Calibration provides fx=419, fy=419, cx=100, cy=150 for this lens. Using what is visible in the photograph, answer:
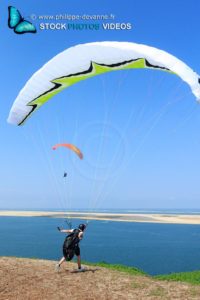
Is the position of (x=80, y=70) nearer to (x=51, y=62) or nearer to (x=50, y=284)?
(x=51, y=62)

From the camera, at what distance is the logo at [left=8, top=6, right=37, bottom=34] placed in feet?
44.5

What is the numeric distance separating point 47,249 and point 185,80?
4564 cm

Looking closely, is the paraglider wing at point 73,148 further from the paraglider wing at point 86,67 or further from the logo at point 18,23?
the logo at point 18,23

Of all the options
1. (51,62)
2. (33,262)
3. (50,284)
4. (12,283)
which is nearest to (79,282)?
(50,284)

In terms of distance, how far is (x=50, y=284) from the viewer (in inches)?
508

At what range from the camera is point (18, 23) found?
14.0 m

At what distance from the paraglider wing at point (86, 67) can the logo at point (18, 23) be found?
4.50ft

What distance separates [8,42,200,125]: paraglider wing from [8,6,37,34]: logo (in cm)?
137

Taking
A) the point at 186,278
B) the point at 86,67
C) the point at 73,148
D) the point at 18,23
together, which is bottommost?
the point at 186,278

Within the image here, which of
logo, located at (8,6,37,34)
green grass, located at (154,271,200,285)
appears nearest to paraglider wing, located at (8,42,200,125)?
logo, located at (8,6,37,34)

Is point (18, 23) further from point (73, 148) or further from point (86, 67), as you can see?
point (73, 148)

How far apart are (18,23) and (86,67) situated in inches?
116

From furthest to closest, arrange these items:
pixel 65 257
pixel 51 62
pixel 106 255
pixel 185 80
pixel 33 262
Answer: pixel 106 255 → pixel 33 262 → pixel 65 257 → pixel 51 62 → pixel 185 80

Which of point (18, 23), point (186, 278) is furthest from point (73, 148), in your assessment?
point (186, 278)
